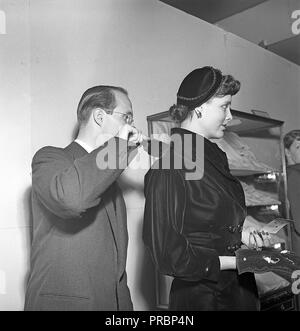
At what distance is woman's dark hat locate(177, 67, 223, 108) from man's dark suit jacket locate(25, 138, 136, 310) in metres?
0.26

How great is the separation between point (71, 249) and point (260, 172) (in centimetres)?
91

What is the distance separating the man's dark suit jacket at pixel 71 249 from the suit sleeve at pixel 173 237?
0.31 ft

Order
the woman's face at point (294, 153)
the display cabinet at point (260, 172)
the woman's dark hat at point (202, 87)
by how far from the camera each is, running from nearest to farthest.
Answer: the woman's dark hat at point (202, 87)
the display cabinet at point (260, 172)
the woman's face at point (294, 153)

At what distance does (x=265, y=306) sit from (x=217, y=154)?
0.57 m

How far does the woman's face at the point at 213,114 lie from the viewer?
1.05 metres

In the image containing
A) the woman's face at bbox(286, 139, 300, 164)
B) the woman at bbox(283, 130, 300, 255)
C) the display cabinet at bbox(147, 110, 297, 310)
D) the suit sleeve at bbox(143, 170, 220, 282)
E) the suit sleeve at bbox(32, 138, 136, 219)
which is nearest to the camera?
the suit sleeve at bbox(32, 138, 136, 219)

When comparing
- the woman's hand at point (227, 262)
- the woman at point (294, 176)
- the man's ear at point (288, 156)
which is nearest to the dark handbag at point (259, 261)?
the woman's hand at point (227, 262)

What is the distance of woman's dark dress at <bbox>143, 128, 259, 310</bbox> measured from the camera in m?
0.94

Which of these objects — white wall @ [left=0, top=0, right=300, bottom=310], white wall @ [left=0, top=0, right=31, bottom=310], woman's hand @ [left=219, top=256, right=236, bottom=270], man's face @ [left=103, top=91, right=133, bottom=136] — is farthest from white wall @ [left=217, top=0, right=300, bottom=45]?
woman's hand @ [left=219, top=256, right=236, bottom=270]

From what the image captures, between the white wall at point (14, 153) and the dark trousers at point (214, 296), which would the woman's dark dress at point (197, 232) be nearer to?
the dark trousers at point (214, 296)

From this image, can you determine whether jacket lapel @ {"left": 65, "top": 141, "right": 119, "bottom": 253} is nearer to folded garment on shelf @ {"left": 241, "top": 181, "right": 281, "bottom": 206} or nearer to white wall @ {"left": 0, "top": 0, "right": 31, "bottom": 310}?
white wall @ {"left": 0, "top": 0, "right": 31, "bottom": 310}

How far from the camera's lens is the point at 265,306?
4.15 ft
